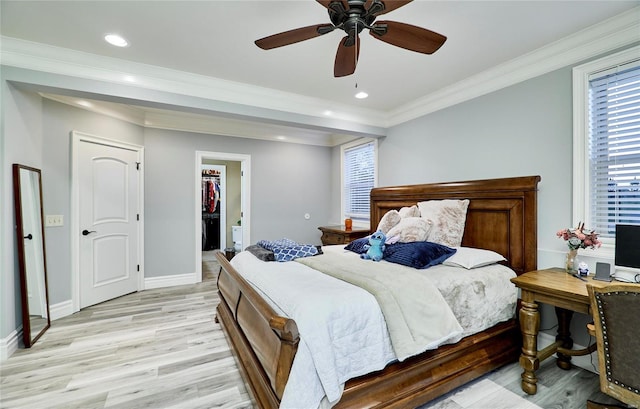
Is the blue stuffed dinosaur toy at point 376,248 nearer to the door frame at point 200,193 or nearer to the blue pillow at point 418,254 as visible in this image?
the blue pillow at point 418,254

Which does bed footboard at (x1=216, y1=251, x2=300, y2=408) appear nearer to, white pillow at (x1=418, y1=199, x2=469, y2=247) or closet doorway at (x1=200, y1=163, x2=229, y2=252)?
white pillow at (x1=418, y1=199, x2=469, y2=247)

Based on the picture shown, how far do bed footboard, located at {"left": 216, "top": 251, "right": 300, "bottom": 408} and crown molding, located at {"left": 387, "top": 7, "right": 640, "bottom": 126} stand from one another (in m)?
3.08

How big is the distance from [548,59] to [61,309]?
5720mm

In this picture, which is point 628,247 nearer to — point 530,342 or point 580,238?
point 580,238

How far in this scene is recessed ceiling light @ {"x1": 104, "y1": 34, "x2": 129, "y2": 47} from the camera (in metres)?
2.37

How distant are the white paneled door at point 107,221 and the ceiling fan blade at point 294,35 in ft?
10.4

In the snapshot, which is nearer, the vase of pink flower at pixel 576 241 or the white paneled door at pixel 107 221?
the vase of pink flower at pixel 576 241

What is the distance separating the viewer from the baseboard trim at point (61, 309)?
3.27m

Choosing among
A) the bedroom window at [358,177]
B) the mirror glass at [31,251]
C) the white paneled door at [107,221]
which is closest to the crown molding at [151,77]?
the mirror glass at [31,251]

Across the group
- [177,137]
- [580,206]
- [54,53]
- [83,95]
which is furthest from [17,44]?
[580,206]

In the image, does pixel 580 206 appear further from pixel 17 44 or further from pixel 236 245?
pixel 236 245

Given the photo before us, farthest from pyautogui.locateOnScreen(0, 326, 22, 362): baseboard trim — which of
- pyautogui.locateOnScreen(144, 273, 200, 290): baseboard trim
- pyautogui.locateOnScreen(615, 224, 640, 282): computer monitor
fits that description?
pyautogui.locateOnScreen(615, 224, 640, 282): computer monitor

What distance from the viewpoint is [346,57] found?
2.00 meters

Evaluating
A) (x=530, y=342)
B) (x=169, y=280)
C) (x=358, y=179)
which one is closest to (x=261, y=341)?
(x=530, y=342)
